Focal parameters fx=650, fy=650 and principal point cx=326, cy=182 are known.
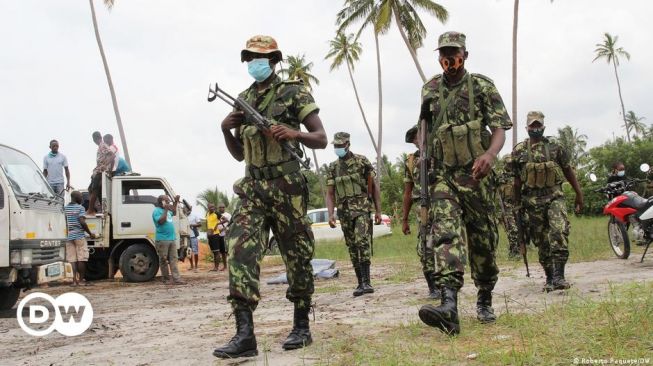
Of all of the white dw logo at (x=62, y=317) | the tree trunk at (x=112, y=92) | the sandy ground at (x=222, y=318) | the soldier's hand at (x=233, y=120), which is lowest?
the sandy ground at (x=222, y=318)

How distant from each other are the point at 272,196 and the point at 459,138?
1363mm

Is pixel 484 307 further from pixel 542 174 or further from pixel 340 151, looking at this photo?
pixel 340 151

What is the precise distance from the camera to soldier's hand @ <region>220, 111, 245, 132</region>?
4332 millimetres

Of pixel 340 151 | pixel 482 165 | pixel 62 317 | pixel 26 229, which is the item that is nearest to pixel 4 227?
pixel 26 229

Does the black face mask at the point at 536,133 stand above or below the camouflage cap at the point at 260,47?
below

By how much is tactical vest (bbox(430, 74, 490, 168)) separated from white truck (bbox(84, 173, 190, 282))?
898cm

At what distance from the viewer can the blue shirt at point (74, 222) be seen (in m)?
11.0

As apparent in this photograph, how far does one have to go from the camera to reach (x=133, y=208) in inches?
507

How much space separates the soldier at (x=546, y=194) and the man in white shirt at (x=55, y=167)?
29.2ft

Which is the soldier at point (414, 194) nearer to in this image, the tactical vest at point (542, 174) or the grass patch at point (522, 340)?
the tactical vest at point (542, 174)

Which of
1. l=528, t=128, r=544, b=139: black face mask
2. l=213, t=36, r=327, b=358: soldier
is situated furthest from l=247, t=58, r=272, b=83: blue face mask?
l=528, t=128, r=544, b=139: black face mask

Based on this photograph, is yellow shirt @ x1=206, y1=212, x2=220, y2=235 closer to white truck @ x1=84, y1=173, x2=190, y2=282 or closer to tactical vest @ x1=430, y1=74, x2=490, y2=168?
white truck @ x1=84, y1=173, x2=190, y2=282

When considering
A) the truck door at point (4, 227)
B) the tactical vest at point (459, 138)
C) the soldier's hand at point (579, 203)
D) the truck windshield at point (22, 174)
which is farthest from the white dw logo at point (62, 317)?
the soldier's hand at point (579, 203)

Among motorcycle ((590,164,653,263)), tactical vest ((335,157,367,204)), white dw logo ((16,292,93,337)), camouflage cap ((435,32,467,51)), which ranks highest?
camouflage cap ((435,32,467,51))
